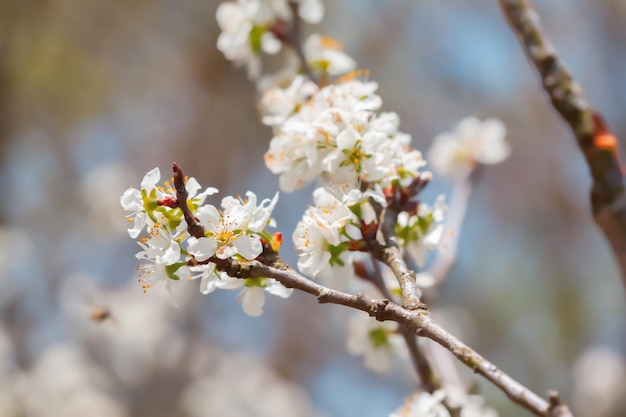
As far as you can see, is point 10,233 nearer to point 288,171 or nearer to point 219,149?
point 219,149

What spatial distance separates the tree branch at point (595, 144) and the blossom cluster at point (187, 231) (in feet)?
1.73

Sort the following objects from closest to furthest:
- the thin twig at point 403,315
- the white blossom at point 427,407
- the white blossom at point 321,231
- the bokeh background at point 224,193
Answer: the thin twig at point 403,315
the white blossom at point 321,231
the white blossom at point 427,407
the bokeh background at point 224,193

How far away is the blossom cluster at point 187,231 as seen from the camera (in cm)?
83

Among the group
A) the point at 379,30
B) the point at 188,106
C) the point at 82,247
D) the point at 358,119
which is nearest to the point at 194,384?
the point at 82,247

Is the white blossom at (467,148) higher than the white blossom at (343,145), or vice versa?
the white blossom at (467,148)

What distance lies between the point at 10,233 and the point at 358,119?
3399mm

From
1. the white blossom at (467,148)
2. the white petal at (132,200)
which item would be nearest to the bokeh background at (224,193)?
the white blossom at (467,148)

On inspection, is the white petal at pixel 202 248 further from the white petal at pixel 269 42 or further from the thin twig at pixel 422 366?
the white petal at pixel 269 42

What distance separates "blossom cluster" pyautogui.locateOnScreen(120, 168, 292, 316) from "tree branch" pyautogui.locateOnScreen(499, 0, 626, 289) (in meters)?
0.53

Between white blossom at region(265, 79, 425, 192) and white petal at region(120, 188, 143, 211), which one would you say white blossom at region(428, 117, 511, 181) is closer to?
white blossom at region(265, 79, 425, 192)

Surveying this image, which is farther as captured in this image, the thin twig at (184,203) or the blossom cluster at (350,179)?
the blossom cluster at (350,179)

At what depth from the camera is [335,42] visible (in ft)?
4.93

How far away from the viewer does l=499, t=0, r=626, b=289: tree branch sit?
1.05 meters

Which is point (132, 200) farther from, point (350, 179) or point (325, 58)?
point (325, 58)
